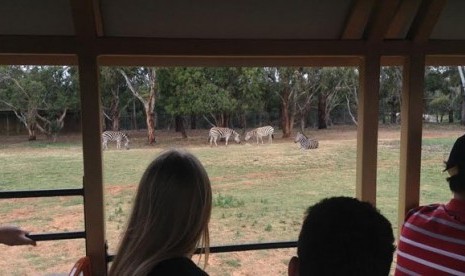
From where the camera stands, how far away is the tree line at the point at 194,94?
284 inches

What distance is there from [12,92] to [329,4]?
8.05 metres

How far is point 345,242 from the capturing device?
2.30 ft

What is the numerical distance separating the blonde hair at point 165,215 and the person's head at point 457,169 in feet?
2.34

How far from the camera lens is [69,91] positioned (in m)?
8.46

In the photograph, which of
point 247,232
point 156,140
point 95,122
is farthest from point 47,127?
point 95,122

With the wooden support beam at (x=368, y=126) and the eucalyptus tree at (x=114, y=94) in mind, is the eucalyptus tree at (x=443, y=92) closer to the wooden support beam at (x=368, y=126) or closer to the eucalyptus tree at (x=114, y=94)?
the eucalyptus tree at (x=114, y=94)

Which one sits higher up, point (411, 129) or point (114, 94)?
point (114, 94)

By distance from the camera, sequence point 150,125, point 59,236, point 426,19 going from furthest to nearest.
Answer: point 150,125 < point 426,19 < point 59,236

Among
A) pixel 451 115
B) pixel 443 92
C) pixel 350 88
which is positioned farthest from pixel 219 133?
pixel 443 92

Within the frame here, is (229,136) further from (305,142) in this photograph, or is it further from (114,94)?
(114,94)

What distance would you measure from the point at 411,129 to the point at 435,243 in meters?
1.26

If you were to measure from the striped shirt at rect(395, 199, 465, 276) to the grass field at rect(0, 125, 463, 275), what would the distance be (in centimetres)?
311

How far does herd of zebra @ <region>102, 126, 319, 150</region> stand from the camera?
9898 millimetres

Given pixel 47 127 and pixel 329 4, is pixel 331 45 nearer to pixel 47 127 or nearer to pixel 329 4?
pixel 329 4
